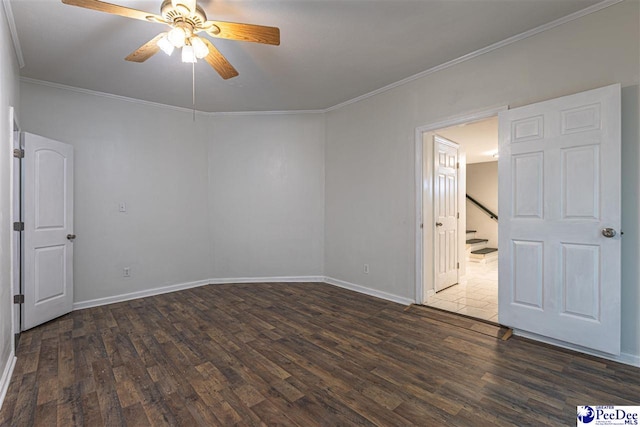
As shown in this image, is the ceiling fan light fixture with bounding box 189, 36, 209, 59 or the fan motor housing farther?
the ceiling fan light fixture with bounding box 189, 36, 209, 59

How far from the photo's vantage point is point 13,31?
2.49 m

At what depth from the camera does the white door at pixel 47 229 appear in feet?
9.91

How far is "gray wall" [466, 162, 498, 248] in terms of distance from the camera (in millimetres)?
8078

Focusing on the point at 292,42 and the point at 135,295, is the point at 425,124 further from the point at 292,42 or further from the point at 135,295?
the point at 135,295

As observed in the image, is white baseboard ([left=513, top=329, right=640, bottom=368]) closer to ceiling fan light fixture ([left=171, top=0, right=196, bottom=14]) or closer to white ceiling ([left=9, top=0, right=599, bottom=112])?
white ceiling ([left=9, top=0, right=599, bottom=112])

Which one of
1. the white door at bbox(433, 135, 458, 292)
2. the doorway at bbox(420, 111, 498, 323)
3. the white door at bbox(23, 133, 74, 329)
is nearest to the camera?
the white door at bbox(23, 133, 74, 329)

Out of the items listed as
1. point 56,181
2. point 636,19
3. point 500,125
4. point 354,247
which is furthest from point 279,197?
point 636,19

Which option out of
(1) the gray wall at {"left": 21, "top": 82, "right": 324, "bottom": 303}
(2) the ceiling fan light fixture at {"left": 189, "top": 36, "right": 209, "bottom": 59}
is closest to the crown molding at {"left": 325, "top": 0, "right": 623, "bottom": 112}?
(1) the gray wall at {"left": 21, "top": 82, "right": 324, "bottom": 303}

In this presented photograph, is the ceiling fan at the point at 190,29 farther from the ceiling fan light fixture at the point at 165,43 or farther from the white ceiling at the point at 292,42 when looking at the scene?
the white ceiling at the point at 292,42

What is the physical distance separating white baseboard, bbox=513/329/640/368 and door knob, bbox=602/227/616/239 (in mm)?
906

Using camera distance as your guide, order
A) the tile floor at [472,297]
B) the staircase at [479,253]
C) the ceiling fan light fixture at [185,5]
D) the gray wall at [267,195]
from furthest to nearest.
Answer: the staircase at [479,253] < the gray wall at [267,195] < the tile floor at [472,297] < the ceiling fan light fixture at [185,5]

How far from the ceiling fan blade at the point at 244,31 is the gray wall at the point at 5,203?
1.55m

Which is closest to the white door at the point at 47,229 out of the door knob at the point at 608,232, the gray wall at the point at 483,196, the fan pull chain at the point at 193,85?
the fan pull chain at the point at 193,85

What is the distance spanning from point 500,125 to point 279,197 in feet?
10.3
